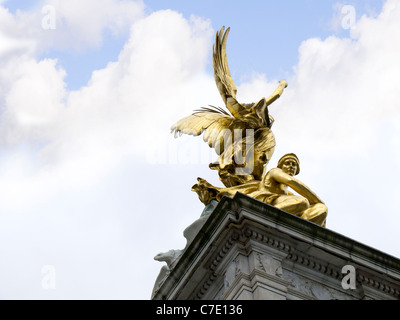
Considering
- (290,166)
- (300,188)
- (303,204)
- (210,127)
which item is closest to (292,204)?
(303,204)

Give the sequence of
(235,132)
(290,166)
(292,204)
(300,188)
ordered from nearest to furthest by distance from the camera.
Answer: (292,204)
(300,188)
(290,166)
(235,132)

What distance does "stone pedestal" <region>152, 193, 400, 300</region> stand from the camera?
558 inches

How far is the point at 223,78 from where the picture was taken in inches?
766

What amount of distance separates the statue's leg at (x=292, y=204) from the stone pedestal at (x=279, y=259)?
1190 mm

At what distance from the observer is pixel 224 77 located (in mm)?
19516

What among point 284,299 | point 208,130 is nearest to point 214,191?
point 208,130

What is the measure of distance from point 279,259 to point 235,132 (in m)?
4.49

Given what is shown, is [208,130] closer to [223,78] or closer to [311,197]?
[223,78]

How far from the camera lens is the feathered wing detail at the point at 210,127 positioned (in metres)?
18.2

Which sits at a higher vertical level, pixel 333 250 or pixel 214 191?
pixel 214 191
